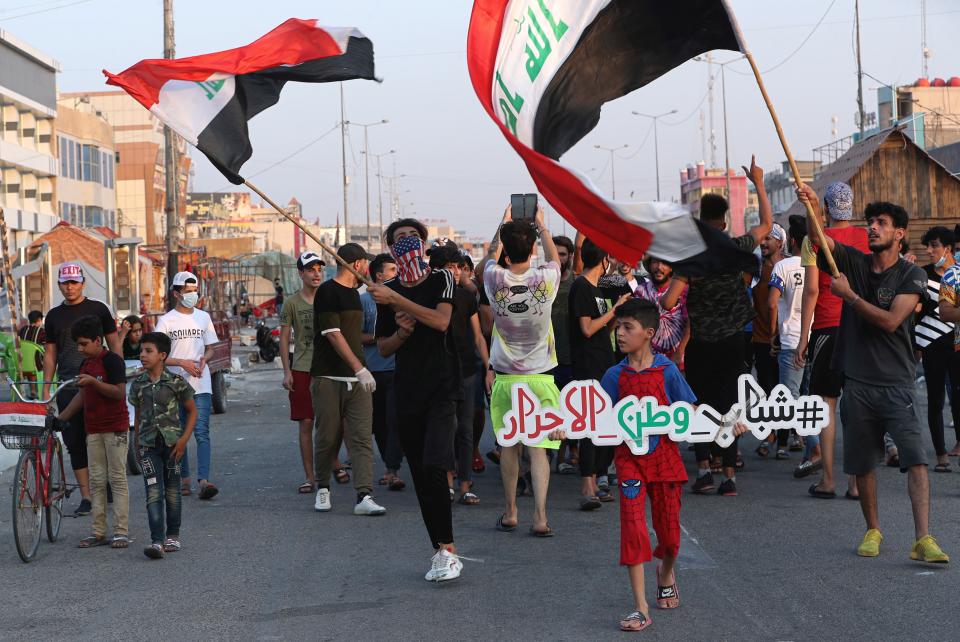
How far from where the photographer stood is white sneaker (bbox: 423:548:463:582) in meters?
7.07

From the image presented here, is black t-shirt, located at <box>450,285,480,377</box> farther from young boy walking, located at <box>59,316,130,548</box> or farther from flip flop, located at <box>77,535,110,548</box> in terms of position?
flip flop, located at <box>77,535,110,548</box>

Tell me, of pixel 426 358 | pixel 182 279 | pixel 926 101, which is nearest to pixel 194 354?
pixel 182 279

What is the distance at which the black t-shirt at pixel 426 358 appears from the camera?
7434 mm

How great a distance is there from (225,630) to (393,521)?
292 centimetres

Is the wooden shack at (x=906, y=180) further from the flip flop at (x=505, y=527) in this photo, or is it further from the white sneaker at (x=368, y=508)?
the flip flop at (x=505, y=527)

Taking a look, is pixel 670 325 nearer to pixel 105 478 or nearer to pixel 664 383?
pixel 664 383

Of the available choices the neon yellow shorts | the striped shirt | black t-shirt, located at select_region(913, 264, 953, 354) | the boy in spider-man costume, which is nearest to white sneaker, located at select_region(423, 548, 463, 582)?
the boy in spider-man costume

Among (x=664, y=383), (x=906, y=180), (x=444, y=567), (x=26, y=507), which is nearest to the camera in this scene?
(x=664, y=383)

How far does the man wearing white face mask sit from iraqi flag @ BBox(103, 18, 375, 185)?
2.84m

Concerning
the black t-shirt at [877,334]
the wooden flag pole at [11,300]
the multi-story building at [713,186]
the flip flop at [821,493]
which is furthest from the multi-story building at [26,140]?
the multi-story building at [713,186]

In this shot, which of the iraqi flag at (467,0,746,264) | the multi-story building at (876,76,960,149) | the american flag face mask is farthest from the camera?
the multi-story building at (876,76,960,149)

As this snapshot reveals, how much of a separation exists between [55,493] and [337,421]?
2.19m

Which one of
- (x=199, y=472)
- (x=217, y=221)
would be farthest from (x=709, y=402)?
(x=217, y=221)

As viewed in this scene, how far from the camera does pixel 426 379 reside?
7434 millimetres
